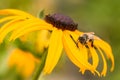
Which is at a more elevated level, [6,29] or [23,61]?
[6,29]

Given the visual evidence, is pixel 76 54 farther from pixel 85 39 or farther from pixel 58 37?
pixel 85 39

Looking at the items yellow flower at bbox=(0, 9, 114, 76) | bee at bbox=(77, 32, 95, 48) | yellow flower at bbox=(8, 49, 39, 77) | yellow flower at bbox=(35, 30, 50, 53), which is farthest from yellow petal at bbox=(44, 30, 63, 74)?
yellow flower at bbox=(8, 49, 39, 77)

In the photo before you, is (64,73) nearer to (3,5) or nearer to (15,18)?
(3,5)

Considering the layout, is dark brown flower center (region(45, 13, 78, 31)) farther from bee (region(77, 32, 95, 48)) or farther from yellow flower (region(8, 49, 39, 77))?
yellow flower (region(8, 49, 39, 77))

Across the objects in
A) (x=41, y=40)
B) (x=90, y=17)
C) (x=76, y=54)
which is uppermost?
(x=76, y=54)

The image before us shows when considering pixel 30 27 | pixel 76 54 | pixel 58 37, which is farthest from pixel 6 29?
pixel 76 54

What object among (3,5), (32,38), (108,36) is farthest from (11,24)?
(108,36)

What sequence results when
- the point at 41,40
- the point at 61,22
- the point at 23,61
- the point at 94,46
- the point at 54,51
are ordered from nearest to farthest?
the point at 54,51 < the point at 94,46 < the point at 61,22 < the point at 41,40 < the point at 23,61
